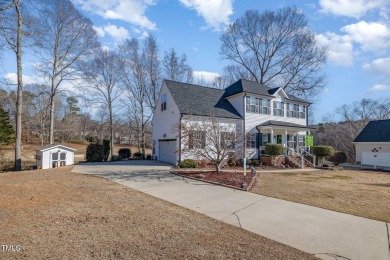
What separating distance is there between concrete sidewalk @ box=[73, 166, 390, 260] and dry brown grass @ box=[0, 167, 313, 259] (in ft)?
1.67

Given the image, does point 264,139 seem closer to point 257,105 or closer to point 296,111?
point 257,105

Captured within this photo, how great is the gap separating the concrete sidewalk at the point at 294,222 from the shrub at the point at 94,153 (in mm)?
15080

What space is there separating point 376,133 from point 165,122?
892 inches

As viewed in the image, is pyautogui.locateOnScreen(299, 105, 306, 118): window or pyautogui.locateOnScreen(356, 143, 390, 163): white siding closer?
pyautogui.locateOnScreen(356, 143, 390, 163): white siding

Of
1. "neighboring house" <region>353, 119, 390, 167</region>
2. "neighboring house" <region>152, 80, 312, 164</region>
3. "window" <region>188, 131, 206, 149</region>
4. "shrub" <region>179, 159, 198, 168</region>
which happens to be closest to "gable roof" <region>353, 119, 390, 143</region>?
"neighboring house" <region>353, 119, 390, 167</region>

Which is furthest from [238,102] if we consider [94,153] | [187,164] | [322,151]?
[94,153]

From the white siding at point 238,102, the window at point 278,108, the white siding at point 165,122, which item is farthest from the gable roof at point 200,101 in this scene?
the window at point 278,108

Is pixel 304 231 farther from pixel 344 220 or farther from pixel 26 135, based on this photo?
pixel 26 135

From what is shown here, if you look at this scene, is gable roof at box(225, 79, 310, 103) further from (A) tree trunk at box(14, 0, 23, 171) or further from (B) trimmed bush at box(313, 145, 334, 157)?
(A) tree trunk at box(14, 0, 23, 171)

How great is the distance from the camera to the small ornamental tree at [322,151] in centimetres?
2178

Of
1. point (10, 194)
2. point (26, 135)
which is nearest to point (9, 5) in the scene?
point (10, 194)

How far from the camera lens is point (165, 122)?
21.5 meters

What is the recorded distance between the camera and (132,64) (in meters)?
30.6

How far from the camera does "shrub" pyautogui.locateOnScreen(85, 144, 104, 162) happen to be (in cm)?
2253
